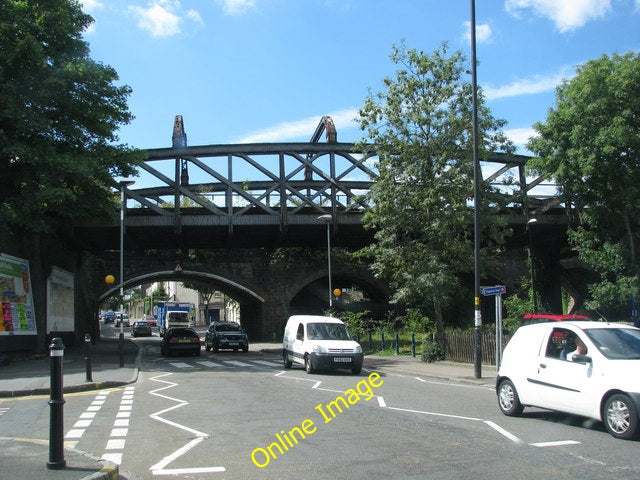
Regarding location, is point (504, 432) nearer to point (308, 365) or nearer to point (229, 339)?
point (308, 365)

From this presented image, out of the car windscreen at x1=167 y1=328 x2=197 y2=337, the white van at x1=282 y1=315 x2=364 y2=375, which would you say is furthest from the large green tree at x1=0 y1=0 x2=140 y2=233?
the white van at x1=282 y1=315 x2=364 y2=375

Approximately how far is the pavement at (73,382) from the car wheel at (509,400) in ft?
18.1

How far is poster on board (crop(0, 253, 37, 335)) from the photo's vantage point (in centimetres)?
2334

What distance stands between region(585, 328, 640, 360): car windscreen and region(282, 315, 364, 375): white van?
10249mm

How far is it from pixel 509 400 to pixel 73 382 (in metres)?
11.3

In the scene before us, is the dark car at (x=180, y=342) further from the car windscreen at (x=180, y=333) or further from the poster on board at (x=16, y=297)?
the poster on board at (x=16, y=297)

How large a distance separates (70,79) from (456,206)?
15725 mm

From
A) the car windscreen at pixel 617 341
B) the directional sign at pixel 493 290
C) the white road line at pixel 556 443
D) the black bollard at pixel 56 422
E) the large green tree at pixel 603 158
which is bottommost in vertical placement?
the white road line at pixel 556 443

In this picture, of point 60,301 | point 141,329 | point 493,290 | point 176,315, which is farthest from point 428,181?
point 141,329

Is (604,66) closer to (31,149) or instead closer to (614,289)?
(614,289)

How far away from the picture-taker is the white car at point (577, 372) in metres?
8.15

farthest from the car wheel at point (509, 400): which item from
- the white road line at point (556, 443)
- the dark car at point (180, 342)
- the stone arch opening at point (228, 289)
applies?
the stone arch opening at point (228, 289)

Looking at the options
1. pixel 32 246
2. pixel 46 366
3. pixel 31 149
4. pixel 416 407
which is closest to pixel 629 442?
pixel 416 407

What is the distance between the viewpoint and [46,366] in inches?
836
